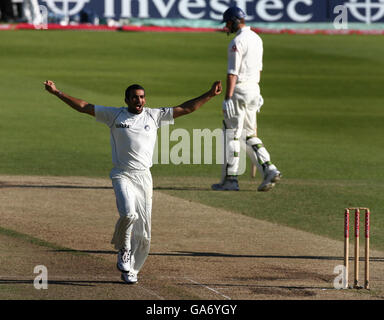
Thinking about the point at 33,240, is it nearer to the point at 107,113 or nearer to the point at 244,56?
the point at 107,113

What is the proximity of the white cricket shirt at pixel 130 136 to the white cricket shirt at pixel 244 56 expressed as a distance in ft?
17.2

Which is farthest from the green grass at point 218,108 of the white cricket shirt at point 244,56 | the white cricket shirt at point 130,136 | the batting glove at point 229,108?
the white cricket shirt at point 130,136

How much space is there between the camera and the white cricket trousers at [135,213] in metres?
8.88

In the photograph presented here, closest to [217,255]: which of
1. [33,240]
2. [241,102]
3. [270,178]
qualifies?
[33,240]

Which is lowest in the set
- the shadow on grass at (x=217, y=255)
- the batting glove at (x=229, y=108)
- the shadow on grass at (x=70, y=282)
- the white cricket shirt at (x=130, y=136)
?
the shadow on grass at (x=70, y=282)

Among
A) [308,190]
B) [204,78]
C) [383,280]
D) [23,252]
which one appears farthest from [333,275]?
[204,78]

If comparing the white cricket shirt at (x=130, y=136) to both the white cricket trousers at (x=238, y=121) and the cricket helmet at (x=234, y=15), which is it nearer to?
the white cricket trousers at (x=238, y=121)

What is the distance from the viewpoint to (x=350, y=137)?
74.2ft

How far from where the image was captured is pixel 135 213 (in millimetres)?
8883

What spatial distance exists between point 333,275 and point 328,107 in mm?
19851

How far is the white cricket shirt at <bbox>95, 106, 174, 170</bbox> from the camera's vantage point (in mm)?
9023

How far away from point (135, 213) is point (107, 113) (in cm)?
98

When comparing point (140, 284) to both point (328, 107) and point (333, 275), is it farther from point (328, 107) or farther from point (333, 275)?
point (328, 107)

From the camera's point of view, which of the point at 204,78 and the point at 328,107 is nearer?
the point at 328,107
